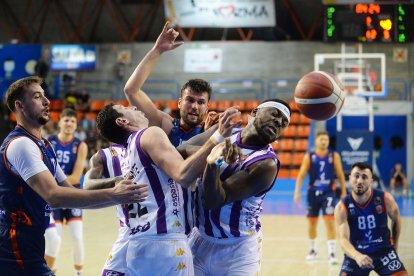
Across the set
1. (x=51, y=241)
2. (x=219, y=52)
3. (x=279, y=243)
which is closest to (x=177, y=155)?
(x=51, y=241)

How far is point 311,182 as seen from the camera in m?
10.4

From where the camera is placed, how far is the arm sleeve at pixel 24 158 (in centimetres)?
392

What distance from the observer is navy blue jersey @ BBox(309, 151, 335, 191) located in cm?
1035

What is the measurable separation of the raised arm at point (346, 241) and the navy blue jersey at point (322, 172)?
11.0 ft

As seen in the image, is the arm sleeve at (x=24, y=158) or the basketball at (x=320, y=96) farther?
the basketball at (x=320, y=96)

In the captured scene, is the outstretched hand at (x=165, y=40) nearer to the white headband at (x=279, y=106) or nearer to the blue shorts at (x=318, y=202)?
the white headband at (x=279, y=106)

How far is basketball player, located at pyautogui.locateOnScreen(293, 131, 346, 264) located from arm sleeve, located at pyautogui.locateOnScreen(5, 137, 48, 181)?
6439 millimetres

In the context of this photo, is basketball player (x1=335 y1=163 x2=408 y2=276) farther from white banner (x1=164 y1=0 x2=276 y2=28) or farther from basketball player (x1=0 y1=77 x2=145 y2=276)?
white banner (x1=164 y1=0 x2=276 y2=28)

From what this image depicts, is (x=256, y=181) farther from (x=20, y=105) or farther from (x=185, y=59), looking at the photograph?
(x=185, y=59)

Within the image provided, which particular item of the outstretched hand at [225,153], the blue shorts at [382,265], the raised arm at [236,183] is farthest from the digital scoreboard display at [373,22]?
the outstretched hand at [225,153]

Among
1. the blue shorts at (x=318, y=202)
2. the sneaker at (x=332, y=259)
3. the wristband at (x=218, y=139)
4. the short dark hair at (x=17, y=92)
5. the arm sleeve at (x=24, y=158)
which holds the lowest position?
the sneaker at (x=332, y=259)

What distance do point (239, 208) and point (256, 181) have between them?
1.36 feet

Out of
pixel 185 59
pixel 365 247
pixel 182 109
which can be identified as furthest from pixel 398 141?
pixel 182 109

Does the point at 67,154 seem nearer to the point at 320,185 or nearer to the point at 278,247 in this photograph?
the point at 278,247
